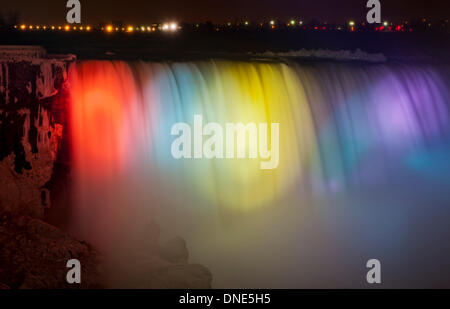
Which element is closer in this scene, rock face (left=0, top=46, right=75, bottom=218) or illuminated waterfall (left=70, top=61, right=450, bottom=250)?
rock face (left=0, top=46, right=75, bottom=218)

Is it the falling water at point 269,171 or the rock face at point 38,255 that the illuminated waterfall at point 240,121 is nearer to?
the falling water at point 269,171

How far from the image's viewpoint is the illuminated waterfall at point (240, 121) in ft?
35.6

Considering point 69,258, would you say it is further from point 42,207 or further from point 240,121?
point 240,121

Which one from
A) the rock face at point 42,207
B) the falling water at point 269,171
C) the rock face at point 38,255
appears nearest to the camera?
the rock face at point 38,255

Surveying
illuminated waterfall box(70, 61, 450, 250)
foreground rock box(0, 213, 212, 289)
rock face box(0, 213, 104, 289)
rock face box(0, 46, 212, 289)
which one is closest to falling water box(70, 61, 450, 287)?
illuminated waterfall box(70, 61, 450, 250)

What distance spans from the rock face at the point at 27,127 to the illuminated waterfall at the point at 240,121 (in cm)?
83

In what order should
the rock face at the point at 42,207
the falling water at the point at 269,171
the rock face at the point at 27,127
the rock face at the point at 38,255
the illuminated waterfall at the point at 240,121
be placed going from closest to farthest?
the rock face at the point at 38,255, the rock face at the point at 42,207, the rock face at the point at 27,127, the falling water at the point at 269,171, the illuminated waterfall at the point at 240,121

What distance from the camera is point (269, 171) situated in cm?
1277

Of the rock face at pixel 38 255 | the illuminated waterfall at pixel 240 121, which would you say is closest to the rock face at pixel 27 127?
the rock face at pixel 38 255

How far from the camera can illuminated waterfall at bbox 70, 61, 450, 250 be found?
35.6 feet

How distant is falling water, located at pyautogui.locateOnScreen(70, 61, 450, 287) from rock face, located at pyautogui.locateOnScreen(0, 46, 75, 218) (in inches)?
34.6

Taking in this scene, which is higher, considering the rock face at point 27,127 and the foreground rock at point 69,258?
the rock face at point 27,127

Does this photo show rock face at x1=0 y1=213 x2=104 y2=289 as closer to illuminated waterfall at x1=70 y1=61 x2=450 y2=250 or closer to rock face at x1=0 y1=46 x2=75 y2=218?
rock face at x1=0 y1=46 x2=75 y2=218

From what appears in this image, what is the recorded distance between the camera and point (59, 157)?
9883mm
